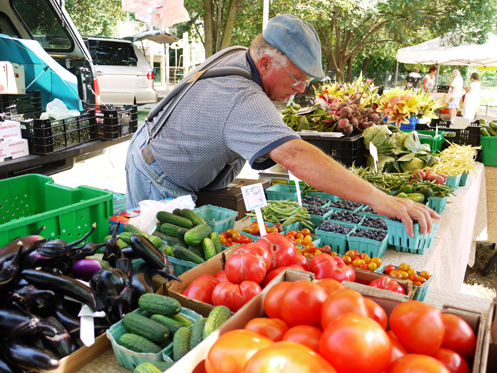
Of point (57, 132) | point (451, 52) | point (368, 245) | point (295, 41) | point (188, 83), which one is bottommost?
point (368, 245)

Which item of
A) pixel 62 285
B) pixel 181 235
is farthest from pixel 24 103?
pixel 62 285

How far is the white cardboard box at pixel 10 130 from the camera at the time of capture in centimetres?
343

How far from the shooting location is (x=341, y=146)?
12.8ft

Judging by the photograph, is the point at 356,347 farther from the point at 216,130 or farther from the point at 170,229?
the point at 216,130

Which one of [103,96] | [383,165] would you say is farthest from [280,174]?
[103,96]

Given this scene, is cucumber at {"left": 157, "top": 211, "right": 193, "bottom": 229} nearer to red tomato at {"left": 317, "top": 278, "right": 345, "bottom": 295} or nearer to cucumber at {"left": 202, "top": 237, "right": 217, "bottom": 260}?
cucumber at {"left": 202, "top": 237, "right": 217, "bottom": 260}

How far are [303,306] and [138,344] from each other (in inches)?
20.2

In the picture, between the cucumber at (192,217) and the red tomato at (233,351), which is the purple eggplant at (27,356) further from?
the cucumber at (192,217)

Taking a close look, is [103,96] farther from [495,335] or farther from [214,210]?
[495,335]

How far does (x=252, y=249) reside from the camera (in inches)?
59.2

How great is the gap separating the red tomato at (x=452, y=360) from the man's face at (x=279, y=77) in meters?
1.66

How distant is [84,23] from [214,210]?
19859 millimetres

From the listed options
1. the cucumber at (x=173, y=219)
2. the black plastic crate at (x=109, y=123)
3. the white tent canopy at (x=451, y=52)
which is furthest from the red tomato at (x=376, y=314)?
the white tent canopy at (x=451, y=52)

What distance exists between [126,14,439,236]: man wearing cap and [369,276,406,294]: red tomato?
0.39 meters
